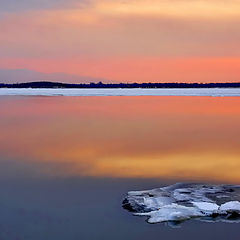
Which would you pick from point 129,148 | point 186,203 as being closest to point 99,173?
point 186,203

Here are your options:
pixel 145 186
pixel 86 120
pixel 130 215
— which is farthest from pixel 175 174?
pixel 86 120

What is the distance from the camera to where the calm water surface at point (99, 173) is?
413 cm

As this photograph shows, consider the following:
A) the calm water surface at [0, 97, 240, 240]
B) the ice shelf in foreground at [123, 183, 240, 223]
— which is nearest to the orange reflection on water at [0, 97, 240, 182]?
the calm water surface at [0, 97, 240, 240]

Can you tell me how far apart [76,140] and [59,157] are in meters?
2.22

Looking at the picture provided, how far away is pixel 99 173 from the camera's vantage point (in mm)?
6305

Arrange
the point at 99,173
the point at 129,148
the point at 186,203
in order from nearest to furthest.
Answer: the point at 186,203, the point at 99,173, the point at 129,148

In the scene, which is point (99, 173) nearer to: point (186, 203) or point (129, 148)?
point (186, 203)

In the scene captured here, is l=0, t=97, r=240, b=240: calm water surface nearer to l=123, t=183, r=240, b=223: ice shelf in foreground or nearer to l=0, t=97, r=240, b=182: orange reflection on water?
l=0, t=97, r=240, b=182: orange reflection on water

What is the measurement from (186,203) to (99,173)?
6.06 ft

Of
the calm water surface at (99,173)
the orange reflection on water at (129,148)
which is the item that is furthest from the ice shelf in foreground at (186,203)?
the orange reflection on water at (129,148)

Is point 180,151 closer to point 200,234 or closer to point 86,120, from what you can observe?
point 200,234

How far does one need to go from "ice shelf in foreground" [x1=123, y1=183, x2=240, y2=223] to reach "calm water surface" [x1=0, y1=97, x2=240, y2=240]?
0.44ft

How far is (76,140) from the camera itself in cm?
993

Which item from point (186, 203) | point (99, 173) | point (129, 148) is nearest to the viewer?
point (186, 203)
